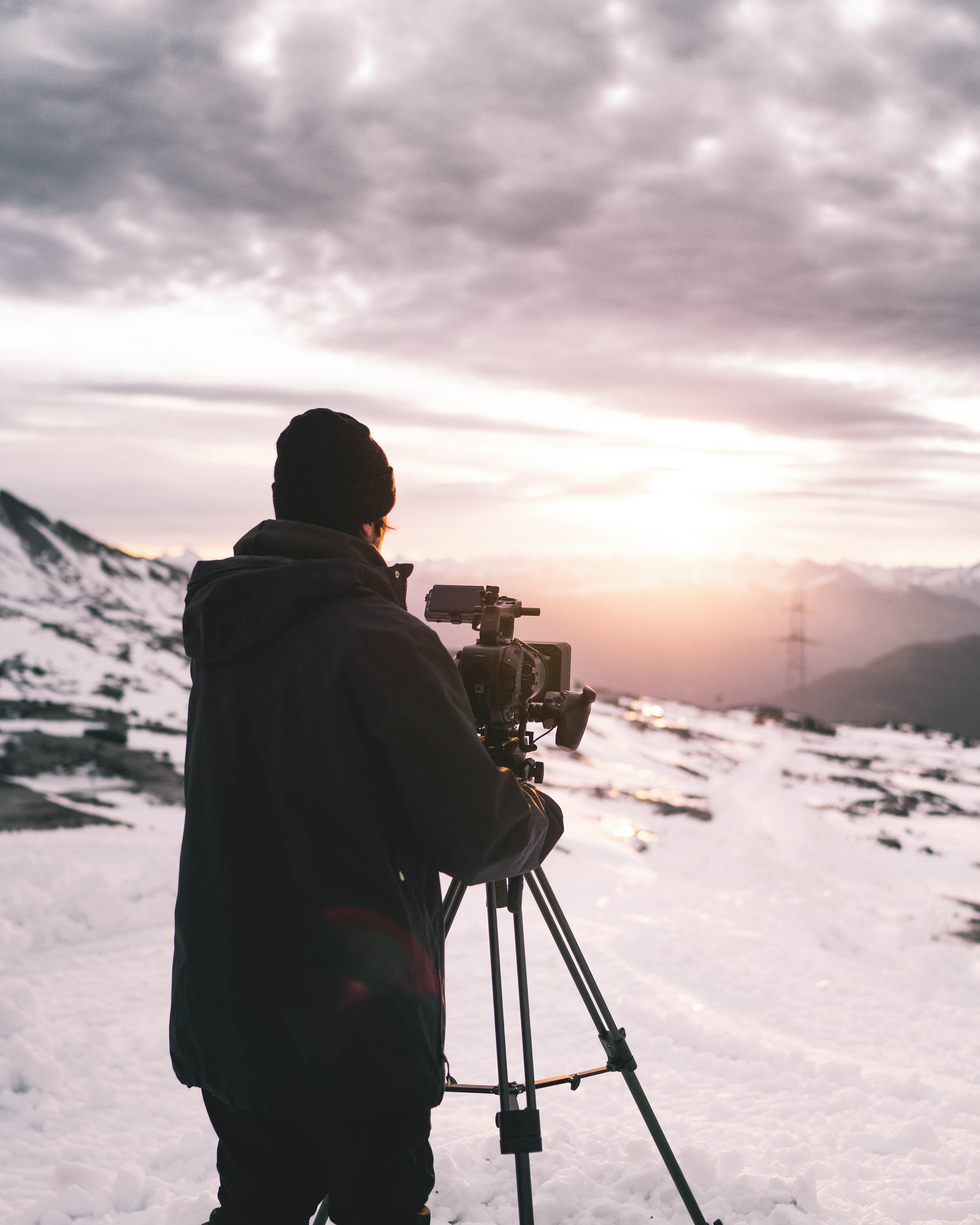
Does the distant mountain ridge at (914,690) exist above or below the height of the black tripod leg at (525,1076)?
below

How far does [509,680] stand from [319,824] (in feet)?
3.45

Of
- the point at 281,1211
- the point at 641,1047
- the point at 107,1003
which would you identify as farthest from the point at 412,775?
the point at 107,1003

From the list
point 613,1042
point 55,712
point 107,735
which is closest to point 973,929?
point 613,1042

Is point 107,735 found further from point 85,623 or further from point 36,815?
point 85,623

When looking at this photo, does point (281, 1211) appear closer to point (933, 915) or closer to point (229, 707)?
point (229, 707)

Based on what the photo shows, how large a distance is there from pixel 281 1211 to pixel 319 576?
1795 mm

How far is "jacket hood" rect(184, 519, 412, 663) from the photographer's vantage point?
202 centimetres

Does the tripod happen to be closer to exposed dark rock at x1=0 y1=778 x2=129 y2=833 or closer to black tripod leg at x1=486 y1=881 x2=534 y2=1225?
black tripod leg at x1=486 y1=881 x2=534 y2=1225

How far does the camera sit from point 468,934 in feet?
29.9

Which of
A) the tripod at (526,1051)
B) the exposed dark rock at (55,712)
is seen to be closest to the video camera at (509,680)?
the tripod at (526,1051)

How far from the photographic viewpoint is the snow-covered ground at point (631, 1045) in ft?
13.5

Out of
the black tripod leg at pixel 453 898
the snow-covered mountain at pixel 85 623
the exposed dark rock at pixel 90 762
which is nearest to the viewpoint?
the black tripod leg at pixel 453 898

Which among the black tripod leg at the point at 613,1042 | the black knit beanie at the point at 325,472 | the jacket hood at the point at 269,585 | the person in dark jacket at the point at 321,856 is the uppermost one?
the black knit beanie at the point at 325,472

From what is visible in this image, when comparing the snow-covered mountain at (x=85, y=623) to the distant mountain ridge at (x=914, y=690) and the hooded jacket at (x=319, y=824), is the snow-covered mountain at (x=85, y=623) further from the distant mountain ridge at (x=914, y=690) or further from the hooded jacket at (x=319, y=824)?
the distant mountain ridge at (x=914, y=690)
